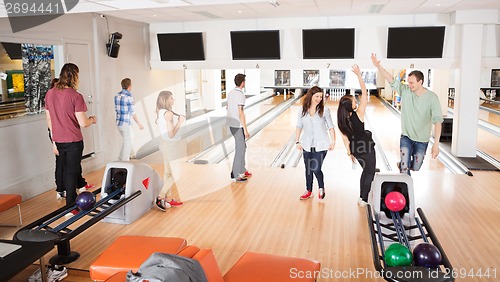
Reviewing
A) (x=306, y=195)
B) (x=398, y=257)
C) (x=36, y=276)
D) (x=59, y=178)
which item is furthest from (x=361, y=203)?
(x=59, y=178)

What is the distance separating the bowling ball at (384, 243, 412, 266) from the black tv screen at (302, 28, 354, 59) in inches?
195

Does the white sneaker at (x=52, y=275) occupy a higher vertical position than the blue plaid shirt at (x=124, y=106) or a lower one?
lower

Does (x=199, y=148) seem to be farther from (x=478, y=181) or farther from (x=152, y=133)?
(x=478, y=181)

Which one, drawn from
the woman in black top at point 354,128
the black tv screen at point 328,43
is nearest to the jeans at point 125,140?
the woman in black top at point 354,128

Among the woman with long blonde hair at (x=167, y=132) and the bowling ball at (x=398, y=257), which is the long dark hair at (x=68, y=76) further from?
the bowling ball at (x=398, y=257)

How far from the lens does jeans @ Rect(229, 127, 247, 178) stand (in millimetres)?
5531

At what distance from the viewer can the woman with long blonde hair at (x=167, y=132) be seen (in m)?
4.21

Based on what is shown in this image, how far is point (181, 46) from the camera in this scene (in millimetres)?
7586

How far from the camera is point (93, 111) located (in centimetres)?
639

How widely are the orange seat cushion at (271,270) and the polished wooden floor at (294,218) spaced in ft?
2.07

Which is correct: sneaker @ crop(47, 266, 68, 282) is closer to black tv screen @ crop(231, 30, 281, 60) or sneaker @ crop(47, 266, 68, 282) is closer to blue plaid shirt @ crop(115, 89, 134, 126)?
blue plaid shirt @ crop(115, 89, 134, 126)

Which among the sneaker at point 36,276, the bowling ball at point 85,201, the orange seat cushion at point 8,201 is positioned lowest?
the sneaker at point 36,276

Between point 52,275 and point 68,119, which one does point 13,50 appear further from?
point 52,275

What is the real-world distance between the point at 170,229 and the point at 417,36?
4.70 m
